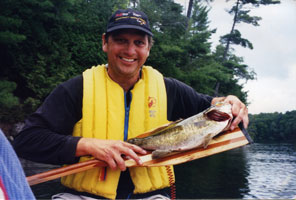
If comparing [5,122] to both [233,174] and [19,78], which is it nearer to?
[19,78]

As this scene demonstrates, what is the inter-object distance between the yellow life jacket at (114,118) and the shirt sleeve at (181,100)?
11 centimetres

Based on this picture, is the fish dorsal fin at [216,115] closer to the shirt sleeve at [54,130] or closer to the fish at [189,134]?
the fish at [189,134]

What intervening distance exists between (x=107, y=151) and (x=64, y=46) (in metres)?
15.7

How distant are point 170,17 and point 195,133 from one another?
73.7 feet

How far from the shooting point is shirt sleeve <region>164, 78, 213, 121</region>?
2945 mm

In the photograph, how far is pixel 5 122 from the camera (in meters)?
12.2

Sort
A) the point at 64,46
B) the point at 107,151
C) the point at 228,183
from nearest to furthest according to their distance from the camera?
the point at 107,151 → the point at 228,183 → the point at 64,46

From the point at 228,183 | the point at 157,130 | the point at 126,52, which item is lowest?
the point at 228,183

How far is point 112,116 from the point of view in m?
2.58

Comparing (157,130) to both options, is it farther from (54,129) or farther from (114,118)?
(54,129)

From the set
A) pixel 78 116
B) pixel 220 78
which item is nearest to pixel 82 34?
pixel 220 78

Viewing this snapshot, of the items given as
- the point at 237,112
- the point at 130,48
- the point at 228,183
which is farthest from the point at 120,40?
the point at 228,183

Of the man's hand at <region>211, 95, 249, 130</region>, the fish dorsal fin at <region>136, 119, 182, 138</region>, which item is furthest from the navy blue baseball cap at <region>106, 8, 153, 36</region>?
Answer: the man's hand at <region>211, 95, 249, 130</region>

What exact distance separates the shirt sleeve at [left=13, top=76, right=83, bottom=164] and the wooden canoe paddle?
9 centimetres
